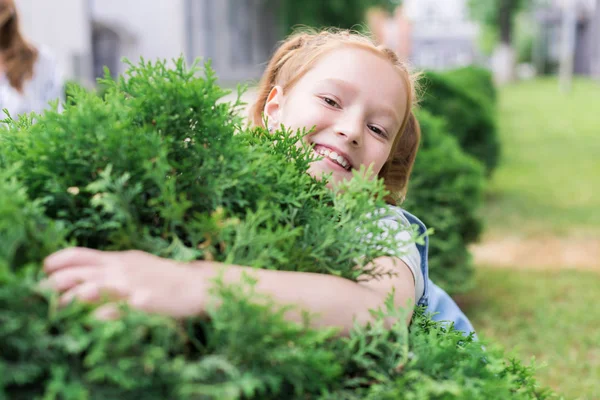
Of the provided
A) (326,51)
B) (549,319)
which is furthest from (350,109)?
(549,319)

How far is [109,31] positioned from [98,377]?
2155cm

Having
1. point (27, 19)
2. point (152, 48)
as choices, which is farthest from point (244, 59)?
point (27, 19)

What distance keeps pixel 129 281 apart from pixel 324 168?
103 cm

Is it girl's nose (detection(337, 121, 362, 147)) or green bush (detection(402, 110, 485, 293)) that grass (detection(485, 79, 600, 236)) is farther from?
girl's nose (detection(337, 121, 362, 147))

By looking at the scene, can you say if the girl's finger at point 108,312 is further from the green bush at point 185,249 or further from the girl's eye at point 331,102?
the girl's eye at point 331,102

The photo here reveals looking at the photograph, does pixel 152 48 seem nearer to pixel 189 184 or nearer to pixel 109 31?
pixel 109 31

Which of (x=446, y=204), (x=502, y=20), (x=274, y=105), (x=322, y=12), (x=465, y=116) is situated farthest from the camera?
(x=502, y=20)

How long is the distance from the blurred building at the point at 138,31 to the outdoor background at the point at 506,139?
0.04 meters

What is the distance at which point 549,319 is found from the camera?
223 inches

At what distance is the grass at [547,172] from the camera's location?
31.1 feet

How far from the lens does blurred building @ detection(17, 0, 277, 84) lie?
1786cm

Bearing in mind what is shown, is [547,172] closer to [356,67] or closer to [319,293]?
[356,67]

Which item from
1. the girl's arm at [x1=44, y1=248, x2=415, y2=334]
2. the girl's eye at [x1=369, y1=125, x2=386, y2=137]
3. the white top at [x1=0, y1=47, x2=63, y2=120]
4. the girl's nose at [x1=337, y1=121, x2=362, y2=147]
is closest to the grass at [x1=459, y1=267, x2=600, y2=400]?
the girl's eye at [x1=369, y1=125, x2=386, y2=137]

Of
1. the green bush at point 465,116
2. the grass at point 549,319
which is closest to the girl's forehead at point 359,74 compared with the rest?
the grass at point 549,319
